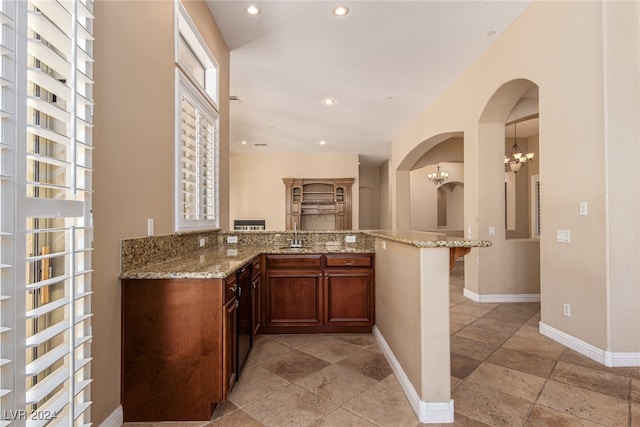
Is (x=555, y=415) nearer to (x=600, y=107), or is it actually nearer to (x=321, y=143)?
(x=600, y=107)

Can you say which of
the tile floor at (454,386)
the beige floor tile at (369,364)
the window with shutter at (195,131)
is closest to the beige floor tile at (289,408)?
the tile floor at (454,386)

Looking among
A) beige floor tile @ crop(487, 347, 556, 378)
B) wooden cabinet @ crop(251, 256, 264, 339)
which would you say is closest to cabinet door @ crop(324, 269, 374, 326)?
wooden cabinet @ crop(251, 256, 264, 339)

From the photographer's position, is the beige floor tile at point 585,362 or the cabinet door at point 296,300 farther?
the cabinet door at point 296,300

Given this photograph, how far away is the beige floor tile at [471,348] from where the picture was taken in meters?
2.65

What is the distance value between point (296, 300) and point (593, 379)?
2522 mm

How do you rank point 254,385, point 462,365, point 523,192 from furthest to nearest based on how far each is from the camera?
point 523,192, point 462,365, point 254,385

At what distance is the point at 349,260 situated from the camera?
10.2ft

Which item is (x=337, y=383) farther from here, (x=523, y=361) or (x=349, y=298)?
(x=523, y=361)

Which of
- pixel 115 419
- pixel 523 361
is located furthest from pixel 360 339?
pixel 115 419

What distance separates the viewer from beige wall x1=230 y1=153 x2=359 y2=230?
8852mm

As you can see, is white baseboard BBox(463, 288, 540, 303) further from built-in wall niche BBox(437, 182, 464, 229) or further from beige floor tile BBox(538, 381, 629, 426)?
built-in wall niche BBox(437, 182, 464, 229)

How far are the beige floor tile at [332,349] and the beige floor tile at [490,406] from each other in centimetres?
96

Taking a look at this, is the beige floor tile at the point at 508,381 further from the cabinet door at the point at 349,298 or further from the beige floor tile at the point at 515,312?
the beige floor tile at the point at 515,312

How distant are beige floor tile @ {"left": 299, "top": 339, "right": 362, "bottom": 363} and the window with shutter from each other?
63.3 inches
